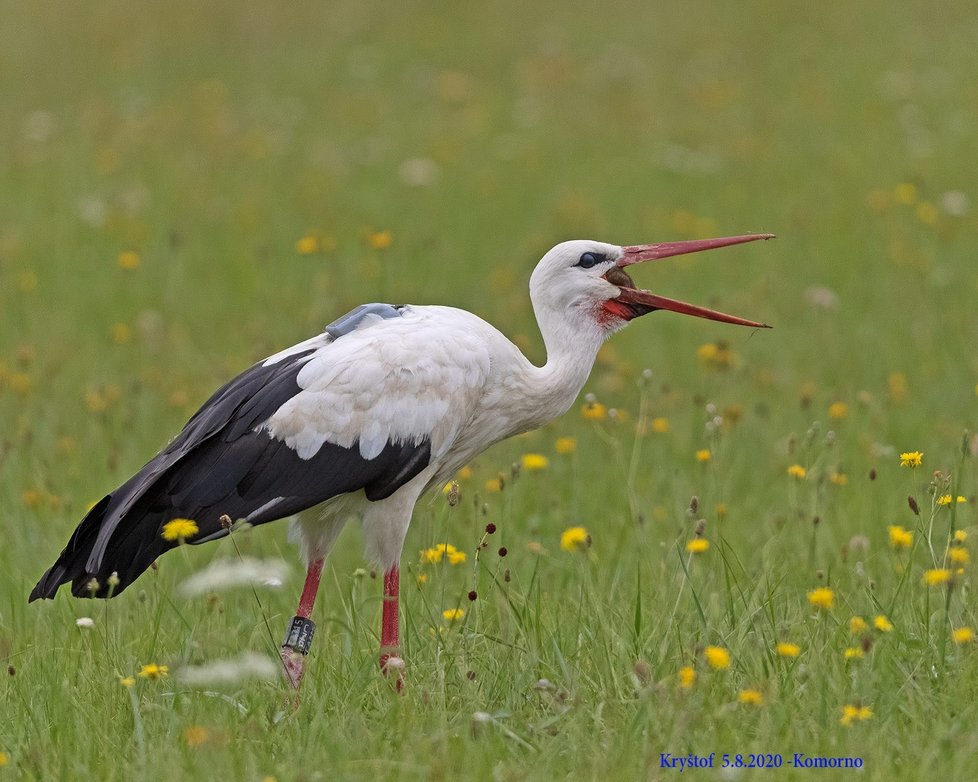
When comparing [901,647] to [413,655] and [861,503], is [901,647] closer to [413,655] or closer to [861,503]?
[413,655]

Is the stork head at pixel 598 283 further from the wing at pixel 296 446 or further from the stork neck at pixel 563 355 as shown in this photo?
the wing at pixel 296 446

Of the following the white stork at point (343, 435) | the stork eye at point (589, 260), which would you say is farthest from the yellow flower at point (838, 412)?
the stork eye at point (589, 260)

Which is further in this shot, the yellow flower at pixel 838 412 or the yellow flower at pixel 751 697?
the yellow flower at pixel 838 412

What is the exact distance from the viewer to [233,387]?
450cm

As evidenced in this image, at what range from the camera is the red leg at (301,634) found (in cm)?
425

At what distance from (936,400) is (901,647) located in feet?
10.9

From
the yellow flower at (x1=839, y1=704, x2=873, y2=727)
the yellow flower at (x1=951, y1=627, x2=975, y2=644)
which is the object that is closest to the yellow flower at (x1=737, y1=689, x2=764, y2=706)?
the yellow flower at (x1=839, y1=704, x2=873, y2=727)

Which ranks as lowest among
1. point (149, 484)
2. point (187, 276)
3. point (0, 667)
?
point (0, 667)

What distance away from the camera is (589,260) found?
15.2 ft

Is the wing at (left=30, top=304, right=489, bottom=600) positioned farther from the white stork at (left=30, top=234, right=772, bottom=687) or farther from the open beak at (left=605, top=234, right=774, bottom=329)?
the open beak at (left=605, top=234, right=774, bottom=329)

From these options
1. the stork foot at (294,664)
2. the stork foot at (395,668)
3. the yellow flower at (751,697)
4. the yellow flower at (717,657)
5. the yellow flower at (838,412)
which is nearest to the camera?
the yellow flower at (751,697)

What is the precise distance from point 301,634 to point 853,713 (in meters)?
1.62

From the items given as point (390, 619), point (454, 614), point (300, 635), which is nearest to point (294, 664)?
point (300, 635)

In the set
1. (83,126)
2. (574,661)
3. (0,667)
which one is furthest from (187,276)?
(574,661)
